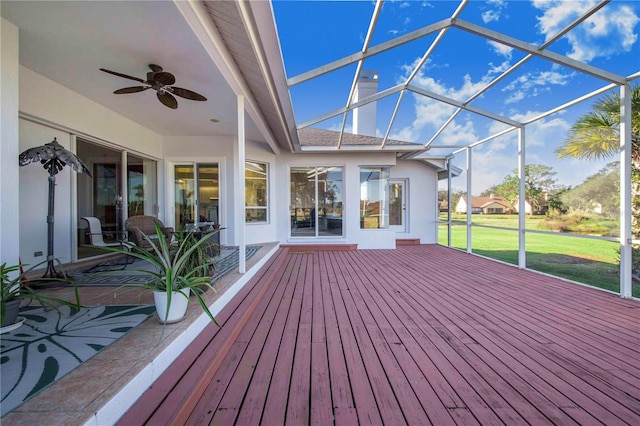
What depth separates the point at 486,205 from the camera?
6875 mm

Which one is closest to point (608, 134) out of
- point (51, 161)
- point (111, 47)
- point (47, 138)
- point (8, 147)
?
point (111, 47)

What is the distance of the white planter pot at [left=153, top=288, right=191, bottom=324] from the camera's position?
1.76 m

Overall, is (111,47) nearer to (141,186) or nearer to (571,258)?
(141,186)

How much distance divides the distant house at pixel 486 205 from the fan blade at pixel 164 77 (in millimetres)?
6667

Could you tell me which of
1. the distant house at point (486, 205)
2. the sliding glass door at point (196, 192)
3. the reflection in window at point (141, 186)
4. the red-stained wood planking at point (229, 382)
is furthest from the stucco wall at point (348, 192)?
the red-stained wood planking at point (229, 382)

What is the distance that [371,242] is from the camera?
7258 mm

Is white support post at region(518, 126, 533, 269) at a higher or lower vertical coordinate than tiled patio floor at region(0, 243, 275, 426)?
higher

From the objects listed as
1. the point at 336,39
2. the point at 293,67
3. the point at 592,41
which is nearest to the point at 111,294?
the point at 293,67

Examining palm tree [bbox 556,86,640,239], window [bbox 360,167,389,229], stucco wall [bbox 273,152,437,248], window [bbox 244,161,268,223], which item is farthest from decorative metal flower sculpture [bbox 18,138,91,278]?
palm tree [bbox 556,86,640,239]

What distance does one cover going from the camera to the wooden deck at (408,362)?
1.39m

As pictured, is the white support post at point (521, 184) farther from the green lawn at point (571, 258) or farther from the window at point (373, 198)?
the window at point (373, 198)

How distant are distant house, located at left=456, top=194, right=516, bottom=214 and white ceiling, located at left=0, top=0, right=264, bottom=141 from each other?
246 inches

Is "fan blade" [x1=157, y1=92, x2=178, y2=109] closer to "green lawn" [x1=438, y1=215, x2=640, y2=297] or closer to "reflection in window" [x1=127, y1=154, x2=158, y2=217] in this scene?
"reflection in window" [x1=127, y1=154, x2=158, y2=217]

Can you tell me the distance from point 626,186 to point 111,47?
6.23 meters
